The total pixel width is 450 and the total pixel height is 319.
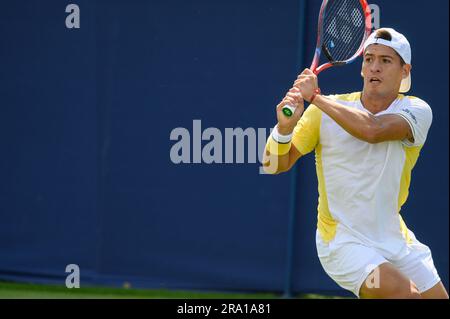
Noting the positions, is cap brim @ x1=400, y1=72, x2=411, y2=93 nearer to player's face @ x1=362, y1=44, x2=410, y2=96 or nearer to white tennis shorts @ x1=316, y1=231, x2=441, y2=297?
player's face @ x1=362, y1=44, x2=410, y2=96

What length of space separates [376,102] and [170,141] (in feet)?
7.82

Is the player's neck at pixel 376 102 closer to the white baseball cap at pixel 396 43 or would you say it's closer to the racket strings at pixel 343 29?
the white baseball cap at pixel 396 43

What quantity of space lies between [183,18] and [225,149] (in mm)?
925

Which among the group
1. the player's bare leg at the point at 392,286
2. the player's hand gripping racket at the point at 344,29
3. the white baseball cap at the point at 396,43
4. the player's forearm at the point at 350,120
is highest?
the player's hand gripping racket at the point at 344,29

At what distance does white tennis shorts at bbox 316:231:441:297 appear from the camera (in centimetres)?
400

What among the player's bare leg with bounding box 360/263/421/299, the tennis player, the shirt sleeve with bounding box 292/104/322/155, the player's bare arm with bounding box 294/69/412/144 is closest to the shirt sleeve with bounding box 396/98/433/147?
the tennis player

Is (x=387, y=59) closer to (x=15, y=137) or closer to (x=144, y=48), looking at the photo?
(x=144, y=48)

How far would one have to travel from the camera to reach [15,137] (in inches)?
256

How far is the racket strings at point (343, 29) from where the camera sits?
4.56 meters

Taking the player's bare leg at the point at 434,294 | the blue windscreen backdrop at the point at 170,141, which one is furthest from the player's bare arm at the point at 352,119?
the blue windscreen backdrop at the point at 170,141

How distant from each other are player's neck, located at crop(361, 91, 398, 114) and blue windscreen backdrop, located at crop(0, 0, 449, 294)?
202 cm

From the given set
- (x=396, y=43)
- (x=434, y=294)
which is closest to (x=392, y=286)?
(x=434, y=294)

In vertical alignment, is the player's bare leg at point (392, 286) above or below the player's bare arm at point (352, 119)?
below

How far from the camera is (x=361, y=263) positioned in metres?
4.00
